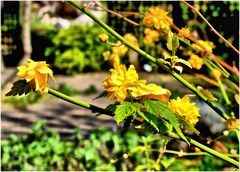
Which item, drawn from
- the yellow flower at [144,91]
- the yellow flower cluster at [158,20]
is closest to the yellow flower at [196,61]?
the yellow flower cluster at [158,20]

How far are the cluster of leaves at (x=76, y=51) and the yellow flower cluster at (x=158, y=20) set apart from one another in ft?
24.7

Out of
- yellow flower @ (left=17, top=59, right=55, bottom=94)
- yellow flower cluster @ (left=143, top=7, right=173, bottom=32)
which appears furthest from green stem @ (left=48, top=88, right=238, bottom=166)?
yellow flower cluster @ (left=143, top=7, right=173, bottom=32)

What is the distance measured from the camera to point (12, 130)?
6250mm

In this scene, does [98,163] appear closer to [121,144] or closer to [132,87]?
[121,144]

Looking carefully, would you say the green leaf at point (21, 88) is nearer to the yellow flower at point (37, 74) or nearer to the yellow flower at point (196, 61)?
the yellow flower at point (37, 74)

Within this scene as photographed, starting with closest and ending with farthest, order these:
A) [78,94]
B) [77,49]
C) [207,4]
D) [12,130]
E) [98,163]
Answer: [98,163], [207,4], [12,130], [78,94], [77,49]

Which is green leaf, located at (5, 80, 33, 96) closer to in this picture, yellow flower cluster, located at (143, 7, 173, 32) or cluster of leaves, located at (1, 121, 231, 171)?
yellow flower cluster, located at (143, 7, 173, 32)

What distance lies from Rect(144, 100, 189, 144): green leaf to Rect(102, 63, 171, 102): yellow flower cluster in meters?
0.03

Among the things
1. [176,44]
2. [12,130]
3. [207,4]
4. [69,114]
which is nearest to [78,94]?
[69,114]

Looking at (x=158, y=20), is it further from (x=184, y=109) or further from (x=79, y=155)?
(x=79, y=155)

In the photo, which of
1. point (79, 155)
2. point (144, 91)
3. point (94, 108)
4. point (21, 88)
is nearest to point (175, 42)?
point (144, 91)

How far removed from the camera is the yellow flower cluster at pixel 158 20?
7.25 feet

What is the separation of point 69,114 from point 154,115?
5810 mm

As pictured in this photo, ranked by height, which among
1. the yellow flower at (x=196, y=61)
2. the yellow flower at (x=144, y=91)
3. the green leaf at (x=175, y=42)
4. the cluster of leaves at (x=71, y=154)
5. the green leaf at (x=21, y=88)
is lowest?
the cluster of leaves at (x=71, y=154)
